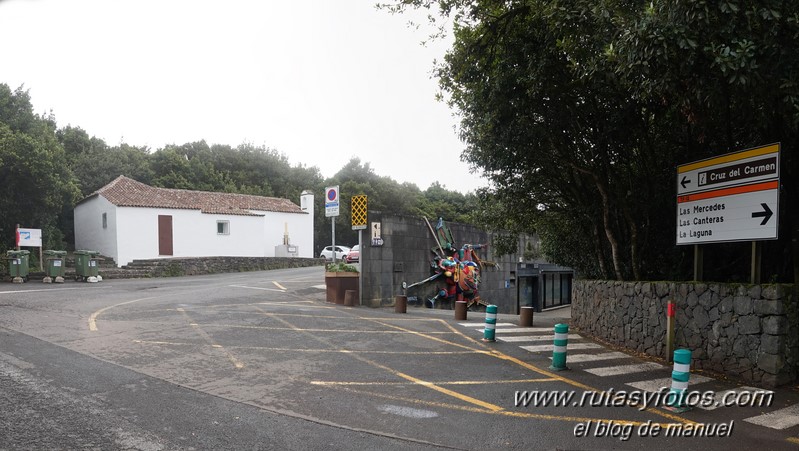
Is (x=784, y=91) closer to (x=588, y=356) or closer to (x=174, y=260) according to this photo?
(x=588, y=356)

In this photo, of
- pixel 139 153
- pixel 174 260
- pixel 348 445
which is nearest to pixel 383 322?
pixel 348 445

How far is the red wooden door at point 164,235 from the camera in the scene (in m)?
28.9

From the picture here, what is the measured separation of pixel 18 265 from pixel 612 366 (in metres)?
22.4

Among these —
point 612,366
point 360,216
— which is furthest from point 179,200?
point 612,366

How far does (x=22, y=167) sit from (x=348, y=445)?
1043 inches

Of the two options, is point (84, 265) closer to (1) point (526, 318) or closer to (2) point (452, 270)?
(2) point (452, 270)

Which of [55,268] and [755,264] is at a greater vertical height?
[755,264]

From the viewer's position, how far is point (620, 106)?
9477mm

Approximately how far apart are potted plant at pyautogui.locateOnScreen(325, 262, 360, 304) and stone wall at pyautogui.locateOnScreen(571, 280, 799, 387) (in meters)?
8.27

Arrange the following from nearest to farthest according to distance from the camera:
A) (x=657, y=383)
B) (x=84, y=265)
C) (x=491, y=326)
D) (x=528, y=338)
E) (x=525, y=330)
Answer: (x=657, y=383) → (x=491, y=326) → (x=528, y=338) → (x=525, y=330) → (x=84, y=265)

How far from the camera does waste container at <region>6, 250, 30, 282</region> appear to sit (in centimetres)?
2016

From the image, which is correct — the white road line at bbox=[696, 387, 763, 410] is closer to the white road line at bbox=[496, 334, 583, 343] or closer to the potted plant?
the white road line at bbox=[496, 334, 583, 343]

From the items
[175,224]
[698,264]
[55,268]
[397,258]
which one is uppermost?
[175,224]

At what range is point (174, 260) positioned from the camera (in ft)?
88.9
